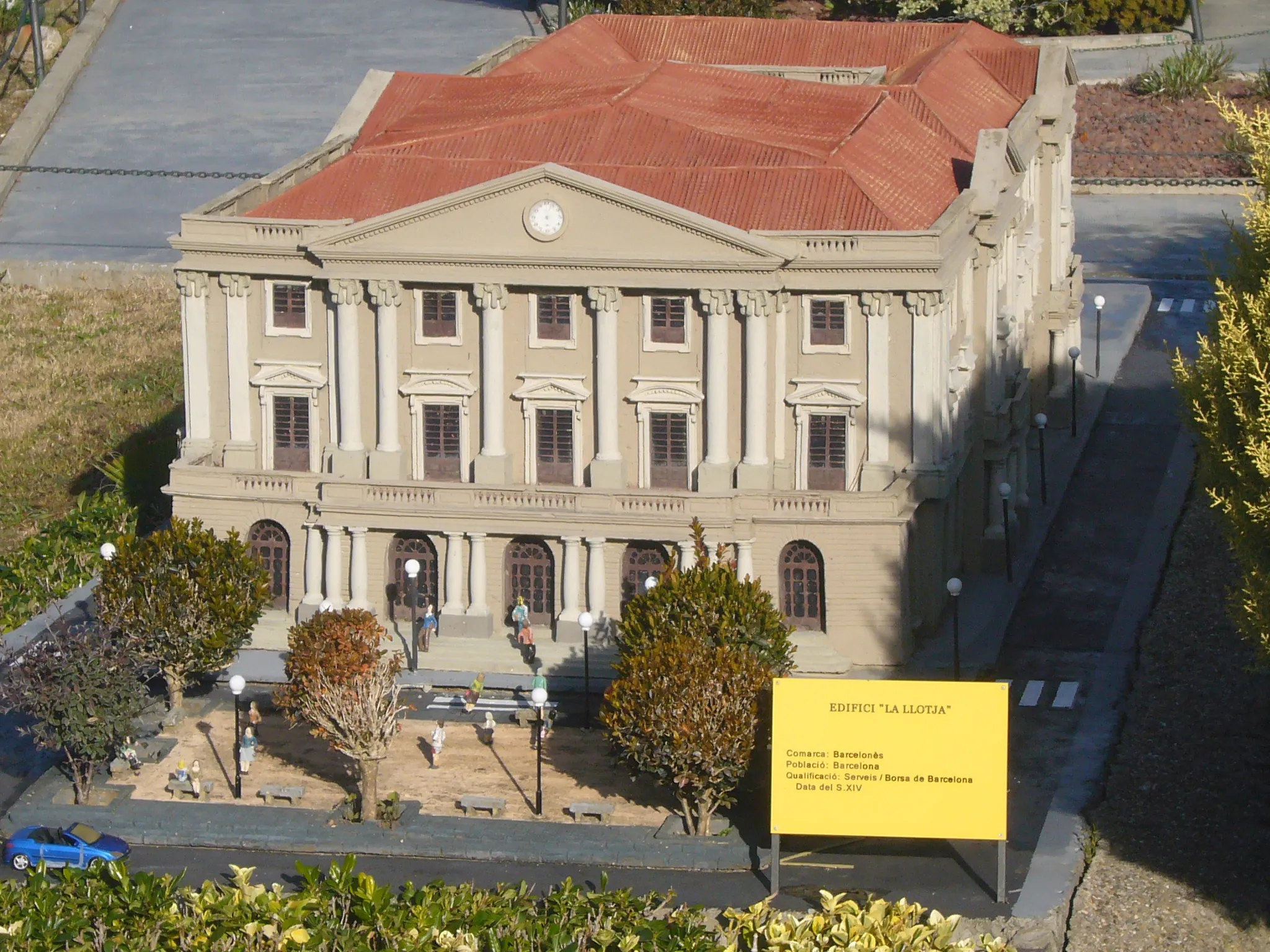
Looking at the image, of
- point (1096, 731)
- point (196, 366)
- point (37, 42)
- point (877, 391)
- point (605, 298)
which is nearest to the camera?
point (1096, 731)

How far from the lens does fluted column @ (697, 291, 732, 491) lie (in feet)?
226

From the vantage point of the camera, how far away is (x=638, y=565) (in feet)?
229

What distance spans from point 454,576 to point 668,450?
21.7 feet

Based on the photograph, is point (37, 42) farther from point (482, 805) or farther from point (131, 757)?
point (482, 805)

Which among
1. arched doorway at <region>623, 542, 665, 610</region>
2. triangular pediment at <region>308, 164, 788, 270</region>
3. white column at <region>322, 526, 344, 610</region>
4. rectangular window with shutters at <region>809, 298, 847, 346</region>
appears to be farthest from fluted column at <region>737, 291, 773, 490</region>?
white column at <region>322, 526, 344, 610</region>

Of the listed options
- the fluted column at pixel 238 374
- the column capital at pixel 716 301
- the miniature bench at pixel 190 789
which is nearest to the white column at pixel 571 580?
the column capital at pixel 716 301

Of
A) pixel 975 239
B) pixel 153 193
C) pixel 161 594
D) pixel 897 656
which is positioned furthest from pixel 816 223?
pixel 153 193

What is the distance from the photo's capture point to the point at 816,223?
2766 inches

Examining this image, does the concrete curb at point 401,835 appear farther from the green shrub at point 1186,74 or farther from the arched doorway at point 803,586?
the green shrub at point 1186,74

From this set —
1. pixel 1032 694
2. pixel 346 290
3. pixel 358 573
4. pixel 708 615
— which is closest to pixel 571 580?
pixel 358 573

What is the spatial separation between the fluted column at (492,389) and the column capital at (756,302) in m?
6.39

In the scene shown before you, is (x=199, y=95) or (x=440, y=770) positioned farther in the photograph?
(x=199, y=95)

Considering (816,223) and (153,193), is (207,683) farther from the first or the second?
(153,193)

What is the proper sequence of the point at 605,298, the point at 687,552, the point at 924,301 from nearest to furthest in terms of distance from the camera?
A: the point at 924,301 → the point at 687,552 → the point at 605,298
